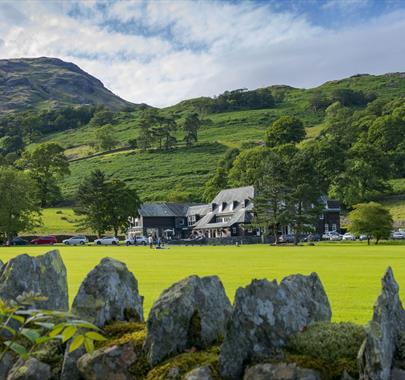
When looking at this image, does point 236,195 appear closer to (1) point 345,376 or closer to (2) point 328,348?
(2) point 328,348

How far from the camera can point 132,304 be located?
791 centimetres

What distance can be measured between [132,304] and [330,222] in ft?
391

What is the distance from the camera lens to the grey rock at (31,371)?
6.57m

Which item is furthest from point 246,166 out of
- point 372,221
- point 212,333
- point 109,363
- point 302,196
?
point 109,363

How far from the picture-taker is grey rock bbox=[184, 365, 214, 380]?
5.62m

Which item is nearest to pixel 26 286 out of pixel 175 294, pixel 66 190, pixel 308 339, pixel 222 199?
pixel 175 294

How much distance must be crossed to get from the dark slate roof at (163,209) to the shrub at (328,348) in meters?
127

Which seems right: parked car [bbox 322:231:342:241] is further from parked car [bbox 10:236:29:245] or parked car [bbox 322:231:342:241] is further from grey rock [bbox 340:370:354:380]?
grey rock [bbox 340:370:354:380]

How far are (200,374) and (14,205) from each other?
323 ft

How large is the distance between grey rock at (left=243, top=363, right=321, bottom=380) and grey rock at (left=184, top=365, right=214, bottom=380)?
0.46 meters

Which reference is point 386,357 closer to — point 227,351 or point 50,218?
point 227,351

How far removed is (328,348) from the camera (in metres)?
5.58

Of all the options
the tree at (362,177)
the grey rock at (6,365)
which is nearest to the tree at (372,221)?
the tree at (362,177)

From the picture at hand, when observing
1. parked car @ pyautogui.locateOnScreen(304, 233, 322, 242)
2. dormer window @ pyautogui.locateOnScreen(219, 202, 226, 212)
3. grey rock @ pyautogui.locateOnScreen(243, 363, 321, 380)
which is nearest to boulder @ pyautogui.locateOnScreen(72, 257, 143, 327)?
grey rock @ pyautogui.locateOnScreen(243, 363, 321, 380)
